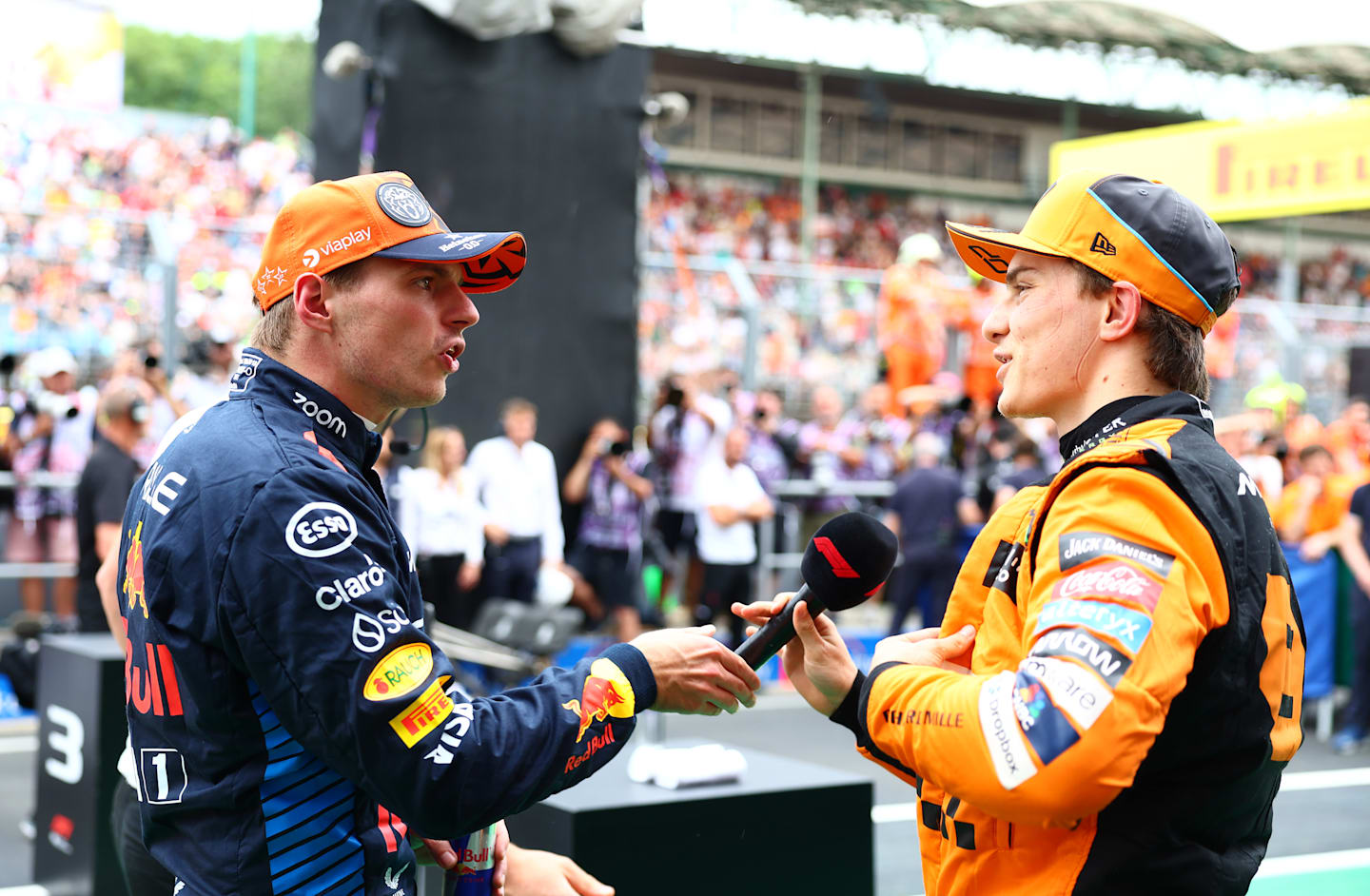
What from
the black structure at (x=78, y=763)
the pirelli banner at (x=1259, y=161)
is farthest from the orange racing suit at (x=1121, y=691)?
the pirelli banner at (x=1259, y=161)

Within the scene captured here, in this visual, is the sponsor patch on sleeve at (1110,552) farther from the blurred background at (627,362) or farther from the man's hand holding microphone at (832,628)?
the blurred background at (627,362)

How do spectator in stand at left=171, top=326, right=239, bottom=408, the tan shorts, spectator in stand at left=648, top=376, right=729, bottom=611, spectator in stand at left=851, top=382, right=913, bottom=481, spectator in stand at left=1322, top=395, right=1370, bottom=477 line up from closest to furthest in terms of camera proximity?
spectator in stand at left=171, top=326, right=239, bottom=408 < the tan shorts < spectator in stand at left=648, top=376, right=729, bottom=611 < spectator in stand at left=1322, top=395, right=1370, bottom=477 < spectator in stand at left=851, top=382, right=913, bottom=481

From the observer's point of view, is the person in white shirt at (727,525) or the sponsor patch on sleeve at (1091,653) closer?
the sponsor patch on sleeve at (1091,653)

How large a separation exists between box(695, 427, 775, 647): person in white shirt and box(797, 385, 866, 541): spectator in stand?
3.59 ft

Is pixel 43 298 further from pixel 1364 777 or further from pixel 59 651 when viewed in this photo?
pixel 1364 777

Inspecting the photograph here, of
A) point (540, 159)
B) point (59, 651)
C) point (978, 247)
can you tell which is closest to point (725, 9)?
point (540, 159)

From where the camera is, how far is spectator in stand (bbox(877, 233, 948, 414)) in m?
13.4

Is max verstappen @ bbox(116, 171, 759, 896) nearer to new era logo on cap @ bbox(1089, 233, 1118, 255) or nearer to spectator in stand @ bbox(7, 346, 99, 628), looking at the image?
new era logo on cap @ bbox(1089, 233, 1118, 255)

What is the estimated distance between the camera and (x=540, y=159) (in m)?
9.71

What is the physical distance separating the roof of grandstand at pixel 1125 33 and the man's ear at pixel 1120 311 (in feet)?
74.2

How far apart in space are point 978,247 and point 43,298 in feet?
32.0

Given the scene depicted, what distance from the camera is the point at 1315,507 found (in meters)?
9.48

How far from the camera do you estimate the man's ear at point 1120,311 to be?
1.96 m

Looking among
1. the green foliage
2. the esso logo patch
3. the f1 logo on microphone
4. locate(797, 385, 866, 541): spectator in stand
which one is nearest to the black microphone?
the f1 logo on microphone
